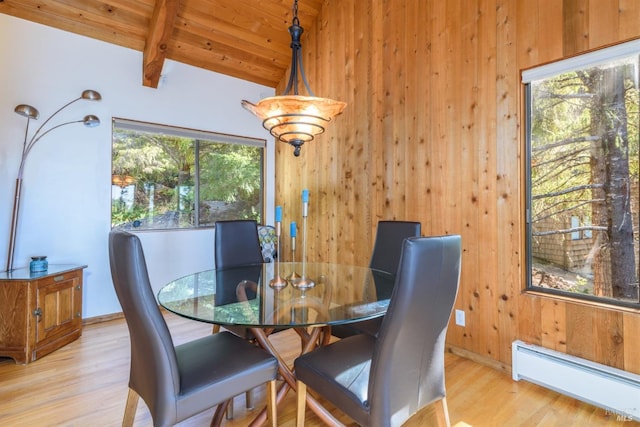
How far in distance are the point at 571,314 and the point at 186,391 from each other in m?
2.22

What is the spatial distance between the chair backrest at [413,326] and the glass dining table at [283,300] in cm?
29

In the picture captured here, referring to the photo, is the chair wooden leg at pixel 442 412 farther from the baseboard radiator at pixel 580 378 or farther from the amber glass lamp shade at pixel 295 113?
the amber glass lamp shade at pixel 295 113

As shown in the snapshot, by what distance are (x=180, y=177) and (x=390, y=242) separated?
2680mm

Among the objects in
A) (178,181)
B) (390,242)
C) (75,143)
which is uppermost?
(75,143)

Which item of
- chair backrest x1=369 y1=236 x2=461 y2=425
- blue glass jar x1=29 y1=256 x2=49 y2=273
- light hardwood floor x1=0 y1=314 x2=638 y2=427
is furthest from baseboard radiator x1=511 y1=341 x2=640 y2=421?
blue glass jar x1=29 y1=256 x2=49 y2=273

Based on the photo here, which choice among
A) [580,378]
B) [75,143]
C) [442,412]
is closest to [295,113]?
[442,412]

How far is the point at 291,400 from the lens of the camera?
1.97 metres

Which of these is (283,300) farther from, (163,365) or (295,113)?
(295,113)

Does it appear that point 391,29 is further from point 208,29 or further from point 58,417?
point 58,417

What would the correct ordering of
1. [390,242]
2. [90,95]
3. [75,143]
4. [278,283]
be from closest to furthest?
[278,283] → [390,242] → [90,95] → [75,143]

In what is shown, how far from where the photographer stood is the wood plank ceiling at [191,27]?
3057 millimetres

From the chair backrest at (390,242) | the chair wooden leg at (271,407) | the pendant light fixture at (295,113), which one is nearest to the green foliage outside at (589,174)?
the chair backrest at (390,242)

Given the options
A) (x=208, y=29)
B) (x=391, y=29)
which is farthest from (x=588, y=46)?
(x=208, y=29)

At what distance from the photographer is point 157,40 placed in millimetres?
3246
